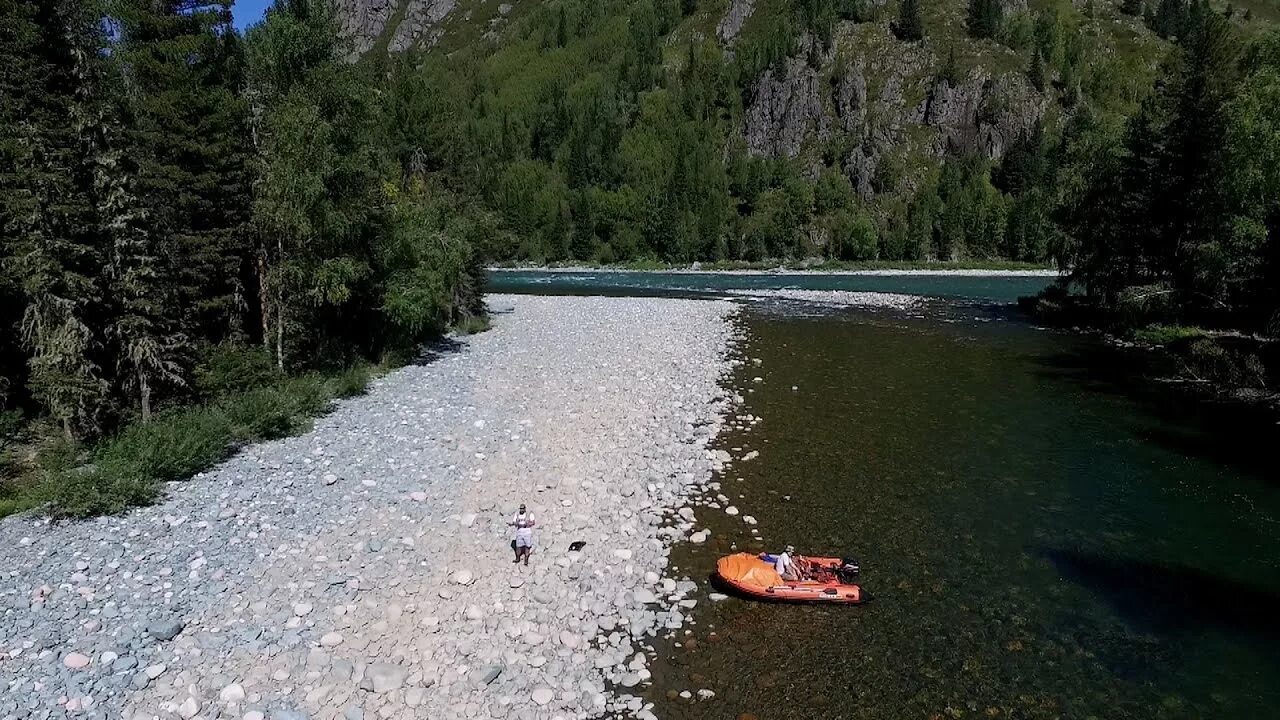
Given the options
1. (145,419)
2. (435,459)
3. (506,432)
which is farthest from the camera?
(506,432)

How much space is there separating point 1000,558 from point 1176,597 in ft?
9.60

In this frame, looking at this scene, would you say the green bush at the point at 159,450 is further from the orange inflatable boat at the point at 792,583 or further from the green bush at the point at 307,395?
the orange inflatable boat at the point at 792,583

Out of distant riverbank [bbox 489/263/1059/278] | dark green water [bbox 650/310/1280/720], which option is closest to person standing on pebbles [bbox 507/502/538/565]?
dark green water [bbox 650/310/1280/720]

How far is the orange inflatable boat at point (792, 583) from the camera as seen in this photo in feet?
39.8

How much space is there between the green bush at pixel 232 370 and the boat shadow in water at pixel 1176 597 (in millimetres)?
24425

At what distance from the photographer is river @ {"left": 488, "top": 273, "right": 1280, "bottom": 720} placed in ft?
33.3

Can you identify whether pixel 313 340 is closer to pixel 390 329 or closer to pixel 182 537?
pixel 390 329

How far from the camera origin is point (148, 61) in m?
22.1

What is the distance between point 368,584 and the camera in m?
12.1

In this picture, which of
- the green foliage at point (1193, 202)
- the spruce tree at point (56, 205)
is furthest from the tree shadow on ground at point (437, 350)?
the green foliage at point (1193, 202)

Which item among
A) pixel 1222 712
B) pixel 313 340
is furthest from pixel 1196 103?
pixel 313 340

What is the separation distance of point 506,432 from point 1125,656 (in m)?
16.1

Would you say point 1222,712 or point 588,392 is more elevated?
point 588,392

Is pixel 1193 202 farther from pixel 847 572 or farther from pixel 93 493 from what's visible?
pixel 93 493
